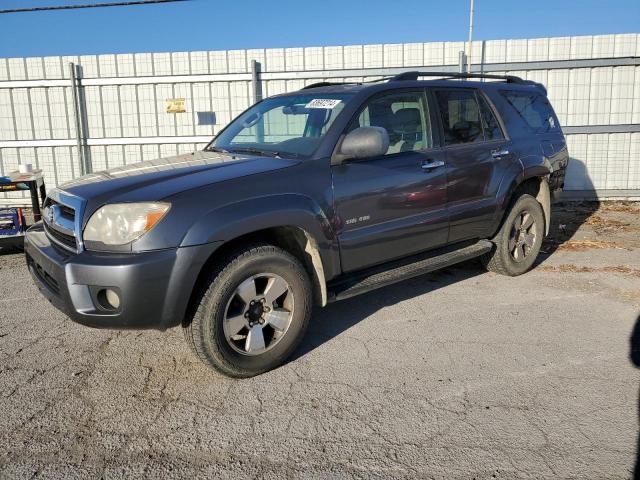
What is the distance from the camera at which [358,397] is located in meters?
3.11

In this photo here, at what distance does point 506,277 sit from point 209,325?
137 inches

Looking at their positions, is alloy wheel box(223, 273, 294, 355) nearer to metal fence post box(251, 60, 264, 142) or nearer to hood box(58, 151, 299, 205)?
hood box(58, 151, 299, 205)

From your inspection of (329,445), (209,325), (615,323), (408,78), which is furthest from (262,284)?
(615,323)

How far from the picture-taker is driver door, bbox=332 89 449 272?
12.1 ft

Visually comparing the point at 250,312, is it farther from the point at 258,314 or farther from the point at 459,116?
the point at 459,116

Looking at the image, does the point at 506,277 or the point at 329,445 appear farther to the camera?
the point at 506,277

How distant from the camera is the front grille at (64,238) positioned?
10.2ft

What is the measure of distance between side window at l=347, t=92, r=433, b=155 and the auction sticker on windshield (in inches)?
9.5

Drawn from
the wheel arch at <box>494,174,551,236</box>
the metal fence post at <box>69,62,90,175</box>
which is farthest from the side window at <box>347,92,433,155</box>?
the metal fence post at <box>69,62,90,175</box>

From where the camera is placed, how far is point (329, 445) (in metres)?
2.66

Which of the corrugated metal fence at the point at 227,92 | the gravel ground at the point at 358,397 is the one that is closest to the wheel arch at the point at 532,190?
the gravel ground at the point at 358,397

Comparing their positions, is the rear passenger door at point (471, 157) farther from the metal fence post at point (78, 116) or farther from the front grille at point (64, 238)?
the metal fence post at point (78, 116)

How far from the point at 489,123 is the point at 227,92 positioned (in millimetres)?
6051

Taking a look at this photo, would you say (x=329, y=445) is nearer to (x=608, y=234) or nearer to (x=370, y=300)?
(x=370, y=300)
